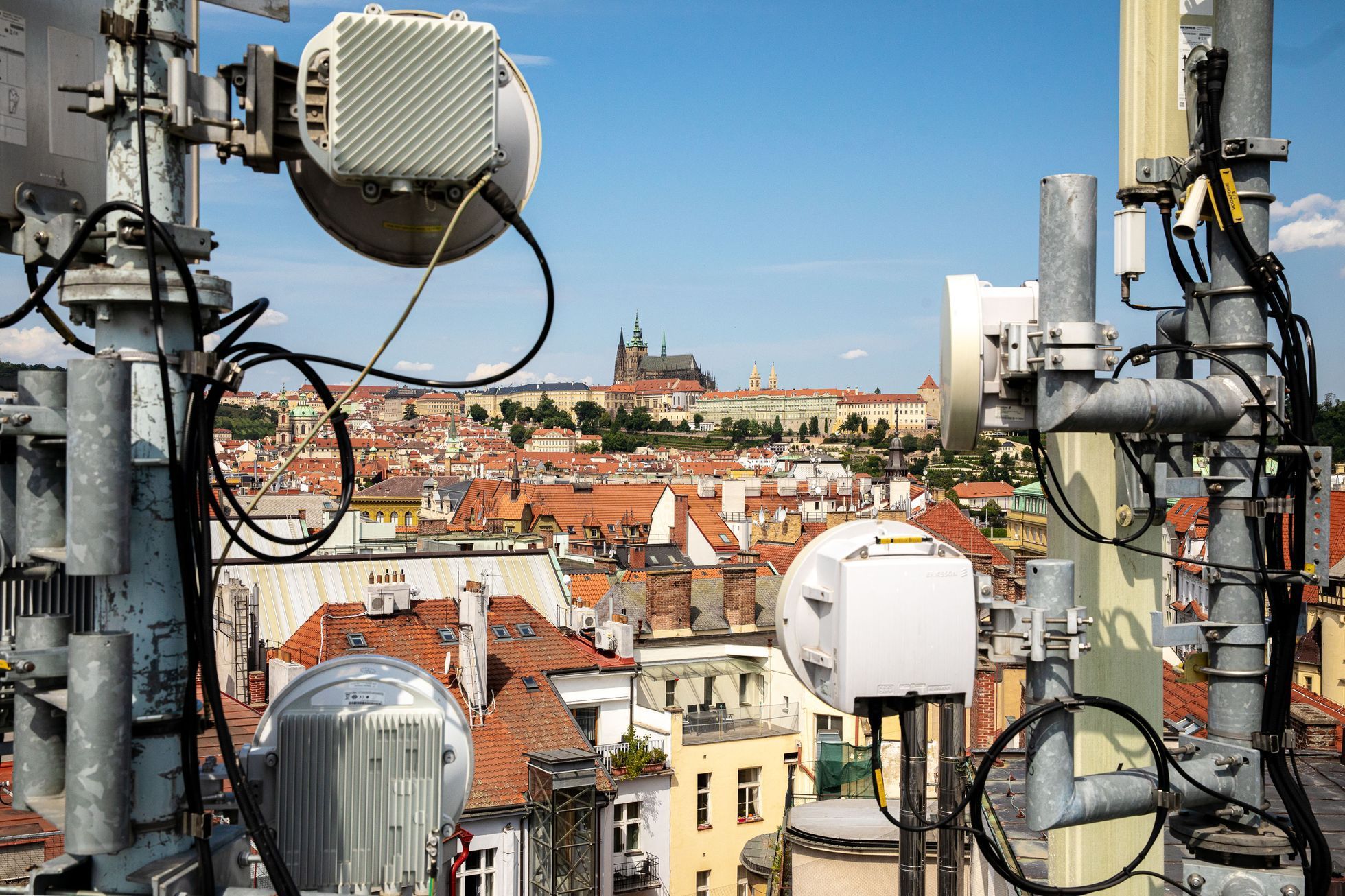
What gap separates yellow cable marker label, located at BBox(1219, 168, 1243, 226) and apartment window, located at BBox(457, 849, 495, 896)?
1467 cm

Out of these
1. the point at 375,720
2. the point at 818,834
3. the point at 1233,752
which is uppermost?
the point at 375,720

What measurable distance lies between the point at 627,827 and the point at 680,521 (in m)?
32.5

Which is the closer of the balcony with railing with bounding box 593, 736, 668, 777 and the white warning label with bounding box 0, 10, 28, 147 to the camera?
the white warning label with bounding box 0, 10, 28, 147

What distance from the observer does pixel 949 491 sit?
338ft

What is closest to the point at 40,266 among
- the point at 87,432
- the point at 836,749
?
the point at 87,432

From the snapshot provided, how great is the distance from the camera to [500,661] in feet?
68.1

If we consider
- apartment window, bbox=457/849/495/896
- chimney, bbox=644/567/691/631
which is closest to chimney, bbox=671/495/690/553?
chimney, bbox=644/567/691/631

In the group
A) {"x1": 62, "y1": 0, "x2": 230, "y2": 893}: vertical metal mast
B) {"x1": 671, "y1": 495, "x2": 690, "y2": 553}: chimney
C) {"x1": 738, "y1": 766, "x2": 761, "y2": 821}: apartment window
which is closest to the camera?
{"x1": 62, "y1": 0, "x2": 230, "y2": 893}: vertical metal mast

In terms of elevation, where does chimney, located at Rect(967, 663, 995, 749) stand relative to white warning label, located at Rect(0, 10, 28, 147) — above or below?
below

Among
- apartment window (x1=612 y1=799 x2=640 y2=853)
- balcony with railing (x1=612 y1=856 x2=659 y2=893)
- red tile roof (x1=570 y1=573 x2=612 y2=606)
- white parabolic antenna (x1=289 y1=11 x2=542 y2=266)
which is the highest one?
white parabolic antenna (x1=289 y1=11 x2=542 y2=266)

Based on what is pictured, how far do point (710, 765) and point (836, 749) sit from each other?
2159mm

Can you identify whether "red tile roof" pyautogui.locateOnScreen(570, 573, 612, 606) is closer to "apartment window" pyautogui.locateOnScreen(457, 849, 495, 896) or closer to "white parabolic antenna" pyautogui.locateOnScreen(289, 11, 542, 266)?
"apartment window" pyautogui.locateOnScreen(457, 849, 495, 896)

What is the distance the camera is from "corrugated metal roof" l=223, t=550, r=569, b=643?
77.0 ft

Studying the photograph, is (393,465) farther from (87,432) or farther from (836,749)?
(87,432)
